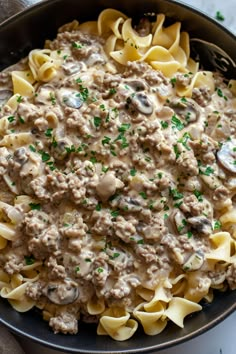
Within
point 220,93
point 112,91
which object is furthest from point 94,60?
point 220,93

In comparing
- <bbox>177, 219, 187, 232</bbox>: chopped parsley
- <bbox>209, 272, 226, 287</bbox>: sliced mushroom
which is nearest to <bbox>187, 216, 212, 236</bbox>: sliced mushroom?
<bbox>177, 219, 187, 232</bbox>: chopped parsley

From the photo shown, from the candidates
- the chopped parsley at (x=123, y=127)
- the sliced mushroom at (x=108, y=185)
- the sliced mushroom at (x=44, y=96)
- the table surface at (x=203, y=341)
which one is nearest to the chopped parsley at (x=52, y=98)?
the sliced mushroom at (x=44, y=96)

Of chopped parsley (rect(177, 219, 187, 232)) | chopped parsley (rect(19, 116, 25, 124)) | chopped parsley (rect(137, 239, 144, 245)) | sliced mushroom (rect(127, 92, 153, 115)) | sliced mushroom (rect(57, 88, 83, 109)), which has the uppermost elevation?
sliced mushroom (rect(127, 92, 153, 115))

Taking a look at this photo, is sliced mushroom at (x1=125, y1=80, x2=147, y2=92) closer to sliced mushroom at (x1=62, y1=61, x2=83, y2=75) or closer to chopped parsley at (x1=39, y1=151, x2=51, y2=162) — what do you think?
sliced mushroom at (x1=62, y1=61, x2=83, y2=75)

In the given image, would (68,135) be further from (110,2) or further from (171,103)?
(110,2)

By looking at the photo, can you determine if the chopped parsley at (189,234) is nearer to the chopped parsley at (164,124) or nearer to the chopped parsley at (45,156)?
the chopped parsley at (164,124)

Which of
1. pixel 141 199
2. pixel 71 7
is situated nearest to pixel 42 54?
pixel 71 7
